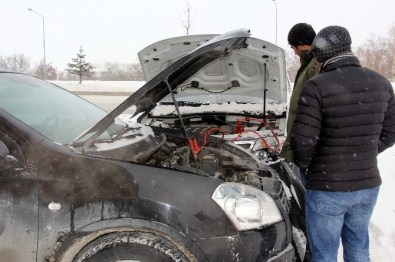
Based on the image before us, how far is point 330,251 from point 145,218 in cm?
121

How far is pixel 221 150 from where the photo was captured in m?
3.57

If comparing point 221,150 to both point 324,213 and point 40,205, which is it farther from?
point 40,205

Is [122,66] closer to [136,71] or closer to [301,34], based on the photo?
[136,71]

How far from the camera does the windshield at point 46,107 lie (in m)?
2.86

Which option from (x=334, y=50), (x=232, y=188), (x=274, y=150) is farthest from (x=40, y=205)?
(x=274, y=150)

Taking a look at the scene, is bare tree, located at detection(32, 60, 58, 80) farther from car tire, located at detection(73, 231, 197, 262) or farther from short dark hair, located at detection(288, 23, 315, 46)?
car tire, located at detection(73, 231, 197, 262)

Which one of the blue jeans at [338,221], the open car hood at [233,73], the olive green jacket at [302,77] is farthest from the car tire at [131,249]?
the olive green jacket at [302,77]

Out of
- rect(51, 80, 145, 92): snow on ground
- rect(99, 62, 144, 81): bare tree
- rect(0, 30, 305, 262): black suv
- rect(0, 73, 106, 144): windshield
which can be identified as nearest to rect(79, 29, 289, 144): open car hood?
rect(0, 73, 106, 144): windshield

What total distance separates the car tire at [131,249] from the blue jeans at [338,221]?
0.85 meters

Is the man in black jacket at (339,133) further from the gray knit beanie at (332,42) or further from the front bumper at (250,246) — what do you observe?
the front bumper at (250,246)

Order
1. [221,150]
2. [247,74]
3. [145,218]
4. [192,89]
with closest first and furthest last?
[145,218] → [221,150] → [247,74] → [192,89]

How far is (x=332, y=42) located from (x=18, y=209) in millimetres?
2035

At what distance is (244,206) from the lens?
234 cm

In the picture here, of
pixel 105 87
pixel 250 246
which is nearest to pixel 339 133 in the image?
pixel 250 246
